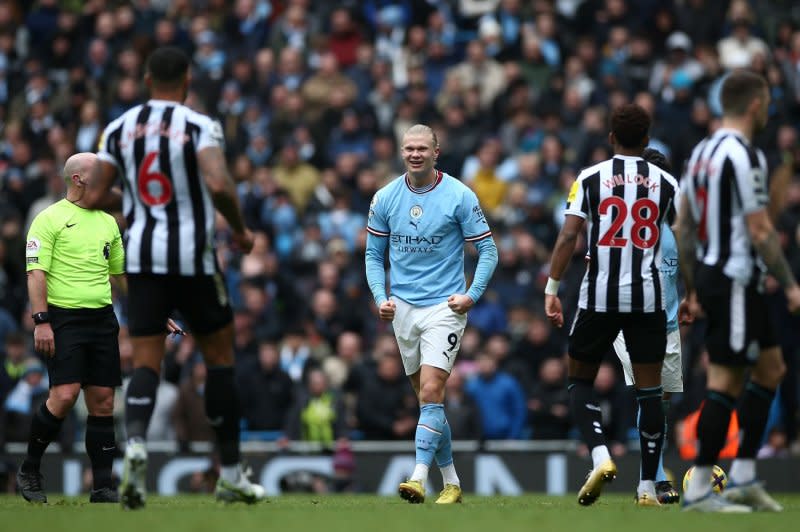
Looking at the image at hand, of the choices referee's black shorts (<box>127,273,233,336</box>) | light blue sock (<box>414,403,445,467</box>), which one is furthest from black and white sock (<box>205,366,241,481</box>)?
light blue sock (<box>414,403,445,467</box>)

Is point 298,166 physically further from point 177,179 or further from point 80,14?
point 177,179

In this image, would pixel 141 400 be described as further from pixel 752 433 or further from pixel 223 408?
pixel 752 433

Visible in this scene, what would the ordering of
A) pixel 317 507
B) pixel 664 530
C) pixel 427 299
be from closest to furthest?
pixel 664 530 < pixel 317 507 < pixel 427 299

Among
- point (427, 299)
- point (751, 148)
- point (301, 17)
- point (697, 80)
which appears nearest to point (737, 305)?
point (751, 148)

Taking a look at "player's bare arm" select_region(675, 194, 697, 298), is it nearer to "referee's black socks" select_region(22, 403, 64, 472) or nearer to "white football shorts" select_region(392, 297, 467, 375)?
"white football shorts" select_region(392, 297, 467, 375)

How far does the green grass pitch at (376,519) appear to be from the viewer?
298 inches

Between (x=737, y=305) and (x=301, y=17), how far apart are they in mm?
15727

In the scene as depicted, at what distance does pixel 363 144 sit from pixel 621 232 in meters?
11.5

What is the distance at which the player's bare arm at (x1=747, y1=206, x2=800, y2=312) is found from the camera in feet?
27.0

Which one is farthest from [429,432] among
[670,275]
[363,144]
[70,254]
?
[363,144]

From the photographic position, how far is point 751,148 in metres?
8.38

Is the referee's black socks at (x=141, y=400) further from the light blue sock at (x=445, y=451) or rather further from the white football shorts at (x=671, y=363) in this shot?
the white football shorts at (x=671, y=363)

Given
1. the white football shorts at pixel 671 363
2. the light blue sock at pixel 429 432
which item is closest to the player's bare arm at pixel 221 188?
the light blue sock at pixel 429 432

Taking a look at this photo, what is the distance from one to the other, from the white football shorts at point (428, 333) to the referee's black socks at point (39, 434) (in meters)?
2.64
